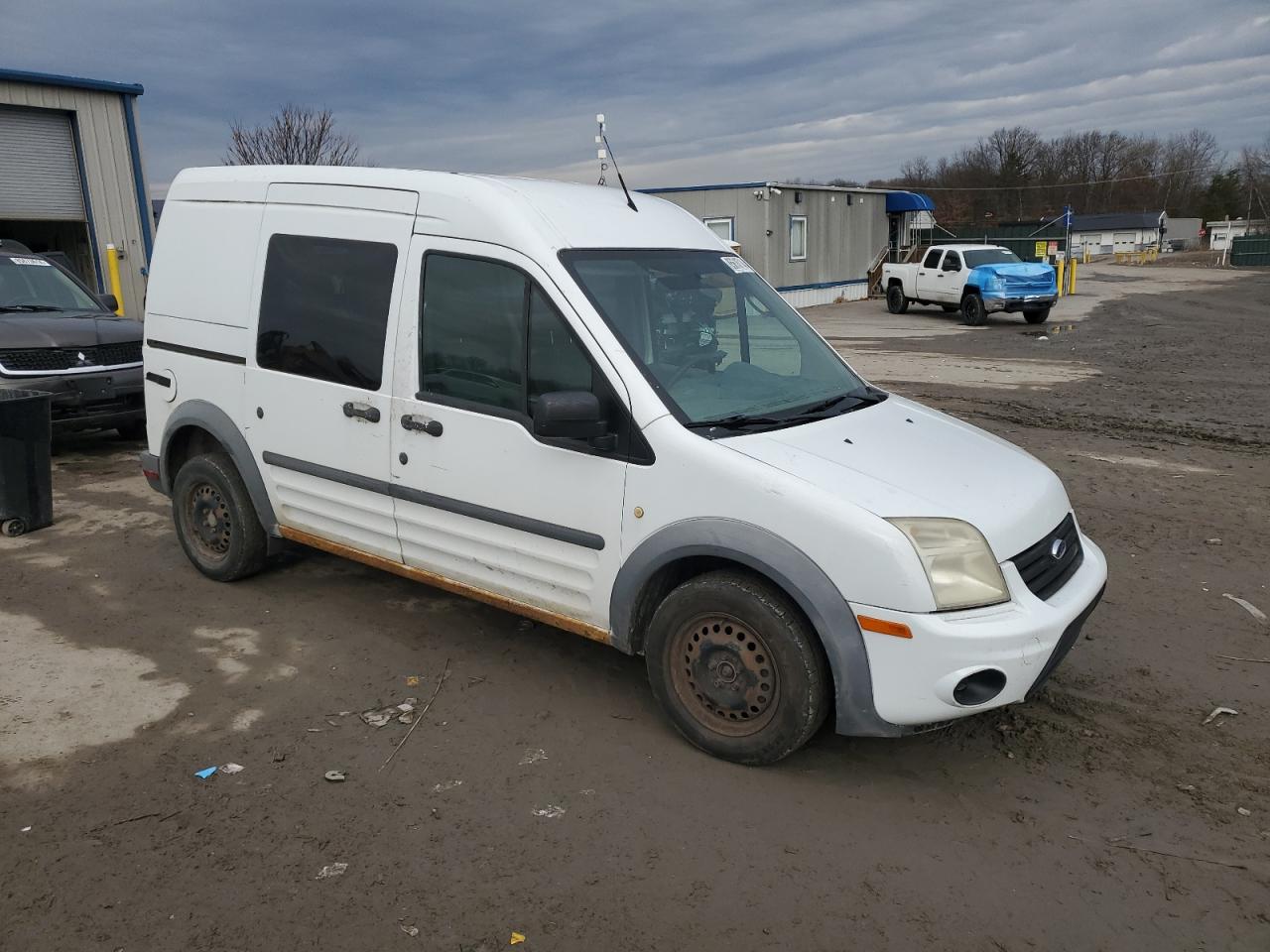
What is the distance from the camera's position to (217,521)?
5.64 meters

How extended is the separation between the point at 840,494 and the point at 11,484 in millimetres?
6152

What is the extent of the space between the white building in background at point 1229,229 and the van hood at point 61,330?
83648 millimetres

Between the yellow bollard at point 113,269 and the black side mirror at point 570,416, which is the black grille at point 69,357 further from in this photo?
the yellow bollard at point 113,269

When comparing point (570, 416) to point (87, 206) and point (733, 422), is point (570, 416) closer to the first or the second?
point (733, 422)

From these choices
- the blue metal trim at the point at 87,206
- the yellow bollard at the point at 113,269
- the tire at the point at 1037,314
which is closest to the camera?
the yellow bollard at the point at 113,269

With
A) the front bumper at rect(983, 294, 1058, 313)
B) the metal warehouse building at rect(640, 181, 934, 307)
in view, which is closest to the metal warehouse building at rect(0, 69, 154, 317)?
the metal warehouse building at rect(640, 181, 934, 307)

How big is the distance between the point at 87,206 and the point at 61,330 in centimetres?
1002

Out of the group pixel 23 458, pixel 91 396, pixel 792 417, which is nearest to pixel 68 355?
pixel 91 396

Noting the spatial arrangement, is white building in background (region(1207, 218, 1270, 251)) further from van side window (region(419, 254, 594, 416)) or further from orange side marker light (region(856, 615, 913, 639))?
orange side marker light (region(856, 615, 913, 639))

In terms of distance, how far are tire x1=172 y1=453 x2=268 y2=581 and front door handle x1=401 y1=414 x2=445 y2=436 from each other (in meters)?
1.52

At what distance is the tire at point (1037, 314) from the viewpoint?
23.5 metres

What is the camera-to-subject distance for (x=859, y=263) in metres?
35.5

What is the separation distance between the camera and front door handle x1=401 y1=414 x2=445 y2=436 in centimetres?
431

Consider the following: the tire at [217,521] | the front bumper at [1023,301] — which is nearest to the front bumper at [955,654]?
the tire at [217,521]
